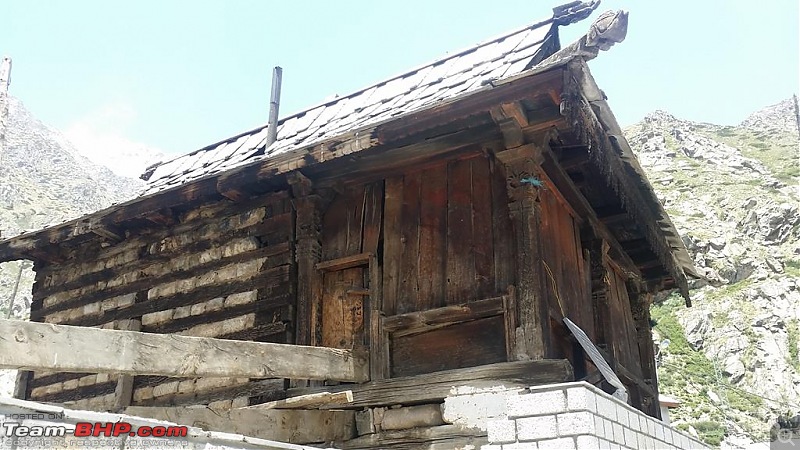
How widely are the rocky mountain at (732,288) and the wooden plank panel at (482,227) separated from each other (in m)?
24.8

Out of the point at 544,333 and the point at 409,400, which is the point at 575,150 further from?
the point at 409,400

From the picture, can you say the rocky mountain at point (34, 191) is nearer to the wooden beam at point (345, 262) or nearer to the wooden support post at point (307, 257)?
the wooden support post at point (307, 257)

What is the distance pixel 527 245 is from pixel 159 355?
3.19m

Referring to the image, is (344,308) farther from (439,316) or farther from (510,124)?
(510,124)

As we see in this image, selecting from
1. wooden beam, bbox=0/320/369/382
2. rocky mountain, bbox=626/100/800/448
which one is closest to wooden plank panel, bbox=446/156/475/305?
wooden beam, bbox=0/320/369/382

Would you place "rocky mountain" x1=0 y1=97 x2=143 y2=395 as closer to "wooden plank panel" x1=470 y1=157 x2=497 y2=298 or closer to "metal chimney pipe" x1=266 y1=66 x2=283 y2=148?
"metal chimney pipe" x1=266 y1=66 x2=283 y2=148

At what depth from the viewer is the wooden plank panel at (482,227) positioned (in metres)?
6.79

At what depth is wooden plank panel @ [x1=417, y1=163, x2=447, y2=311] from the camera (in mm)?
6969

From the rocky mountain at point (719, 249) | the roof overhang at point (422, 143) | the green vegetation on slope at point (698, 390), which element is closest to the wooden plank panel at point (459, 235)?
the roof overhang at point (422, 143)

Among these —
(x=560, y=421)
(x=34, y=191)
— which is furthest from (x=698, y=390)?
(x=34, y=191)

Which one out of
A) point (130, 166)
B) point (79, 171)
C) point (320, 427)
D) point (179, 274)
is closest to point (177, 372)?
point (320, 427)

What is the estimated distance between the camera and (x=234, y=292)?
824 centimetres

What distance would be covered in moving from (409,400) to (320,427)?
0.92 m

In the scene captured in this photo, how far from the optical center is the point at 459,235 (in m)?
7.09
